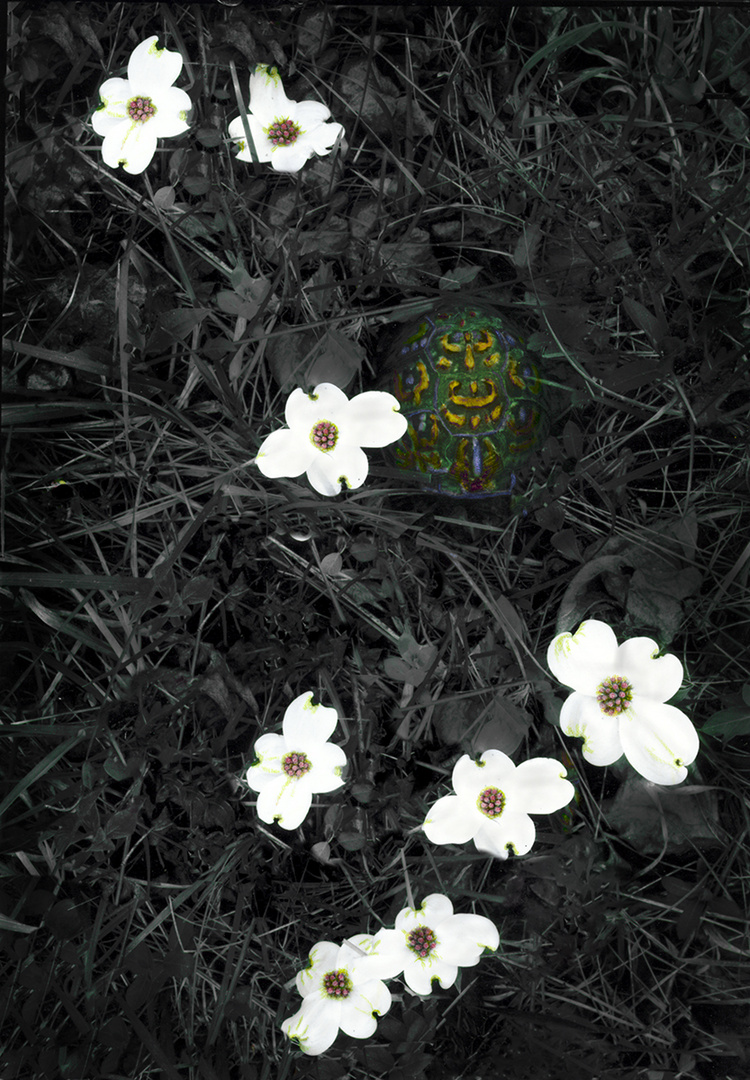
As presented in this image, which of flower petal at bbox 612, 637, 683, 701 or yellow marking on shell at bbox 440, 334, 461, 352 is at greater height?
yellow marking on shell at bbox 440, 334, 461, 352

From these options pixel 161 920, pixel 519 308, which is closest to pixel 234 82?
pixel 519 308

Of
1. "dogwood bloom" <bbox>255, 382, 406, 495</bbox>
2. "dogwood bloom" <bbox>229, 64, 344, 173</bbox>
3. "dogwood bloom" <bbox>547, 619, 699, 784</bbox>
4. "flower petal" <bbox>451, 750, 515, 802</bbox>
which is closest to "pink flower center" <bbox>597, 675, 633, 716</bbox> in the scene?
"dogwood bloom" <bbox>547, 619, 699, 784</bbox>

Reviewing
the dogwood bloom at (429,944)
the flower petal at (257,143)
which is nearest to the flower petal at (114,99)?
the flower petal at (257,143)

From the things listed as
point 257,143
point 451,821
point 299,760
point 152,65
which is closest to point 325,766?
point 299,760

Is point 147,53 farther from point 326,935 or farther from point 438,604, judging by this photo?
point 326,935

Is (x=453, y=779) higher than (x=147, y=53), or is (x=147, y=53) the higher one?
(x=147, y=53)

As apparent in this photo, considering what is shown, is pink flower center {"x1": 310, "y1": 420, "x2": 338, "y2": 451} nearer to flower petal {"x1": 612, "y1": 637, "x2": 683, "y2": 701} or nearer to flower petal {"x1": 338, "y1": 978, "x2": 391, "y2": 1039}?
flower petal {"x1": 612, "y1": 637, "x2": 683, "y2": 701}
